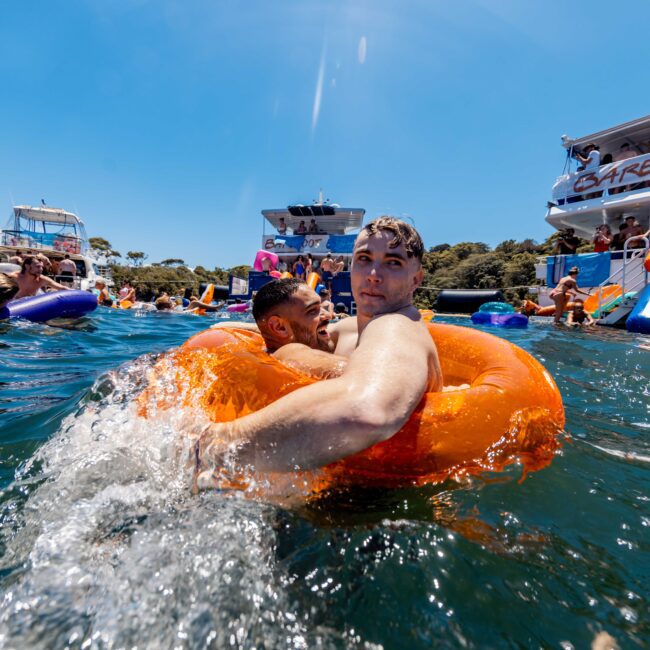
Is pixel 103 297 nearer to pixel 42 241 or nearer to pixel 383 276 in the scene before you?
pixel 42 241

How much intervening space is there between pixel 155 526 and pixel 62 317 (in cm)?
774

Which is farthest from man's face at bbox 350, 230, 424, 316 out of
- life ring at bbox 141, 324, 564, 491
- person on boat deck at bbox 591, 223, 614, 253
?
person on boat deck at bbox 591, 223, 614, 253

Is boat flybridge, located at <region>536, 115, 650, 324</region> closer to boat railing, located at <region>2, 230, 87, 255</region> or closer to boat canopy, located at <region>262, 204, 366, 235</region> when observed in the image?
boat canopy, located at <region>262, 204, 366, 235</region>

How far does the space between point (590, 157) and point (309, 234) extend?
14285mm

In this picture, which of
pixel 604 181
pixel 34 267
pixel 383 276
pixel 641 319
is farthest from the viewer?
pixel 604 181

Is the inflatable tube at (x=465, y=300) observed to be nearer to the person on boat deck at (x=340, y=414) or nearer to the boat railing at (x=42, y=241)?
the person on boat deck at (x=340, y=414)

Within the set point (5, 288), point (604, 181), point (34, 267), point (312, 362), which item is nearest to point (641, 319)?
point (312, 362)

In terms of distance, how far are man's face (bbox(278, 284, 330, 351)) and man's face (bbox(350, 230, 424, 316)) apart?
0.50 meters

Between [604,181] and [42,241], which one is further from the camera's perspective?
[42,241]

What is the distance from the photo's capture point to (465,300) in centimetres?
1972

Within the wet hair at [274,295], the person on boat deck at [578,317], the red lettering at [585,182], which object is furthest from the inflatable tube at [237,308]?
the red lettering at [585,182]

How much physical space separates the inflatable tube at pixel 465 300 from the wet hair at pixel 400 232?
1873 cm

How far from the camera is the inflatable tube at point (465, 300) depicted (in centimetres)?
1928

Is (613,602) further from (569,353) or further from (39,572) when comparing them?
(569,353)
